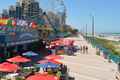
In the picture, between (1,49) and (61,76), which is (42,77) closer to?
(61,76)

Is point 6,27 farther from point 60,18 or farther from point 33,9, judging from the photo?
point 60,18

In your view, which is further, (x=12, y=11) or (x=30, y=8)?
(x=12, y=11)

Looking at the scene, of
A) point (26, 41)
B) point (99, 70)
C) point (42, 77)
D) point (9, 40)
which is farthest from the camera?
point (26, 41)

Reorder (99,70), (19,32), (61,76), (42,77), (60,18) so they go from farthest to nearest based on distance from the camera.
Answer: (60,18)
(19,32)
(99,70)
(61,76)
(42,77)

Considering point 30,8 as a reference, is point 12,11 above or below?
below

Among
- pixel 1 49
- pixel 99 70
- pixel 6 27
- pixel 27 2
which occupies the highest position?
pixel 27 2

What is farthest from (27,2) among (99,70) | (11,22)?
(99,70)

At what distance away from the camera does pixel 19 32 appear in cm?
3288

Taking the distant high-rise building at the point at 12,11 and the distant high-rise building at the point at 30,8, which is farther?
the distant high-rise building at the point at 12,11

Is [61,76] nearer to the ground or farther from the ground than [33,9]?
nearer to the ground

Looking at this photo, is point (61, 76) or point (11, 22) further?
point (11, 22)

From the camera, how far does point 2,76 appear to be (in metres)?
21.8

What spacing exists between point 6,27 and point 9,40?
1.39m

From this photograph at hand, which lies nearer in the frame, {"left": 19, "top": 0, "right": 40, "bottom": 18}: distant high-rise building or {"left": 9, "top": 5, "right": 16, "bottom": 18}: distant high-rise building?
{"left": 19, "top": 0, "right": 40, "bottom": 18}: distant high-rise building
